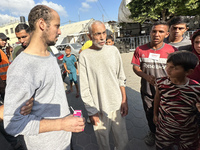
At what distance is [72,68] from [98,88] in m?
3.28

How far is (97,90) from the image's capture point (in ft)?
5.75

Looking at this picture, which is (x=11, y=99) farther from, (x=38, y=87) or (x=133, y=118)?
(x=133, y=118)

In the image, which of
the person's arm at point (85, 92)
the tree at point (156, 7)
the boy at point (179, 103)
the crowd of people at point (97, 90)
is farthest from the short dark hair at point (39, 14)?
the tree at point (156, 7)

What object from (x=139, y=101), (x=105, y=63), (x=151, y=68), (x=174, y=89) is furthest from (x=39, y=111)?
(x=139, y=101)

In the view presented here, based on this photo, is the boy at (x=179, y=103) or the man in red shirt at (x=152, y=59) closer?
the boy at (x=179, y=103)

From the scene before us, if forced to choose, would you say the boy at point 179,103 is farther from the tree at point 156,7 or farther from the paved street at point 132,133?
the tree at point 156,7

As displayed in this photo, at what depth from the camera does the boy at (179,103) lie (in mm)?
1364

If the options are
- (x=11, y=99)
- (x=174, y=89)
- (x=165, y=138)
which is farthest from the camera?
(x=165, y=138)

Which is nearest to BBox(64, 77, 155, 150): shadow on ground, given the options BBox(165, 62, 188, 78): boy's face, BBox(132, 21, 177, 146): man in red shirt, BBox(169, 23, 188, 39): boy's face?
BBox(132, 21, 177, 146): man in red shirt

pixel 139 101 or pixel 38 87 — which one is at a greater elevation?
pixel 38 87

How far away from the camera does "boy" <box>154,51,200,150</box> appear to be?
4.48ft

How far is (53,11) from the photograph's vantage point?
44.3 inches

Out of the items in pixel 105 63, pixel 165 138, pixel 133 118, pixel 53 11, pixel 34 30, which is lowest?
pixel 133 118

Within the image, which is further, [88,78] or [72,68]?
[72,68]
